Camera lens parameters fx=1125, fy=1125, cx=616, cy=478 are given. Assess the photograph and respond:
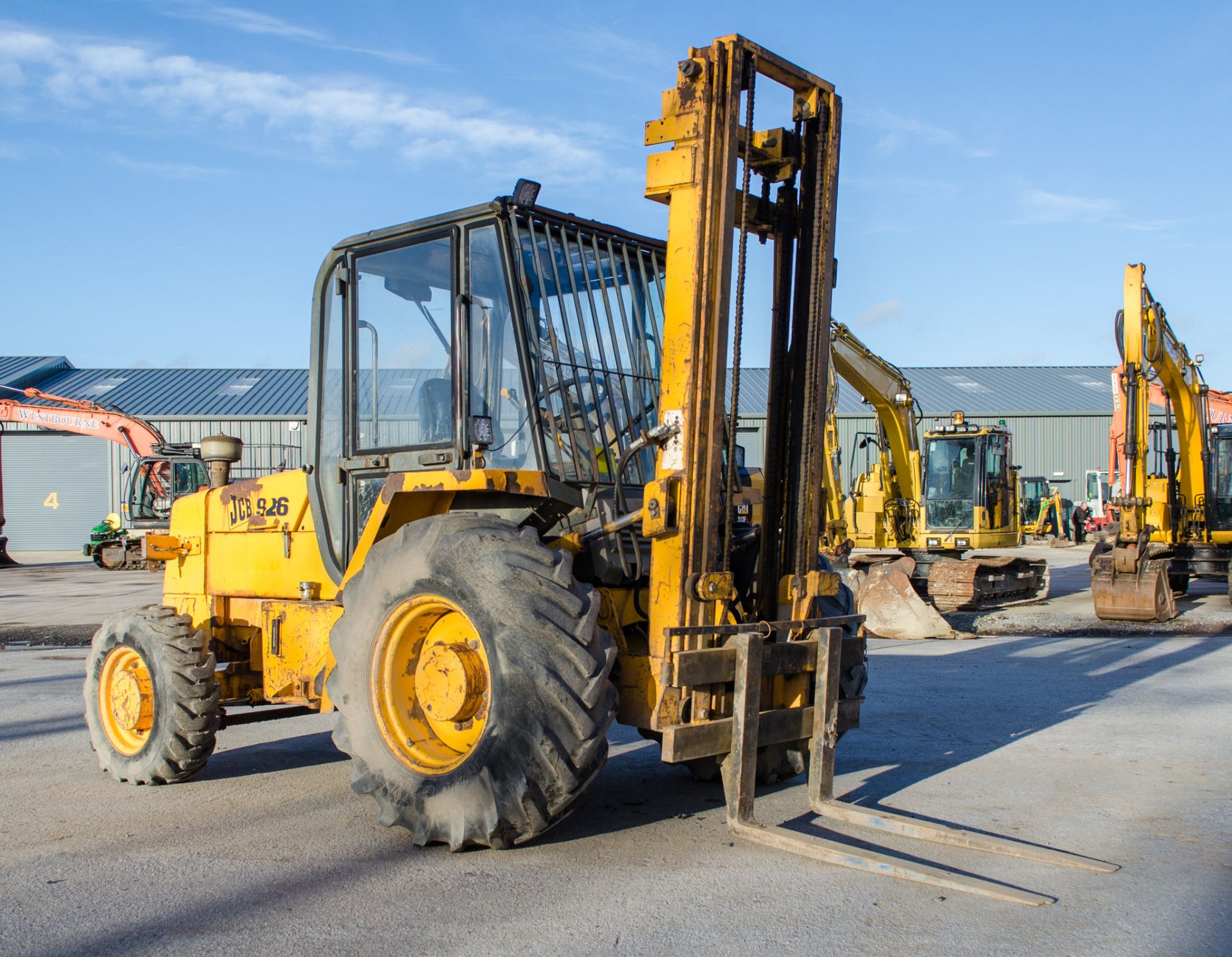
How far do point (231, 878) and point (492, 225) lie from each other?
307cm

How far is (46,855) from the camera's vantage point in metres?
4.94

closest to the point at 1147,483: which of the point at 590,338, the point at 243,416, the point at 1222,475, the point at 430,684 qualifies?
the point at 1222,475

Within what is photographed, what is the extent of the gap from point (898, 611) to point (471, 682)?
10.3 meters

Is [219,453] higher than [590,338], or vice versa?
[590,338]

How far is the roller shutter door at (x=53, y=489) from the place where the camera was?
136 ft

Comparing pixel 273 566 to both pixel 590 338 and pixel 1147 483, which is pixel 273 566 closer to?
pixel 590 338

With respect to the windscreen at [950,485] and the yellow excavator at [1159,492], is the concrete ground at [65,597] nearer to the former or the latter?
the yellow excavator at [1159,492]

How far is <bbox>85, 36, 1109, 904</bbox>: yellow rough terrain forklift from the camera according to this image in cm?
457

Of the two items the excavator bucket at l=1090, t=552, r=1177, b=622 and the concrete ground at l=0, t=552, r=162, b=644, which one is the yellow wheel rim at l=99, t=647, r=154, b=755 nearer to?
the concrete ground at l=0, t=552, r=162, b=644

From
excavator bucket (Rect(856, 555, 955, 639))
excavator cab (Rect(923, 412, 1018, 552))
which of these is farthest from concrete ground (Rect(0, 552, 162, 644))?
excavator cab (Rect(923, 412, 1018, 552))

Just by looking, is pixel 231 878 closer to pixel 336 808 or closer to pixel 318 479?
pixel 336 808

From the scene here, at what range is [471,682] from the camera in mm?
4746

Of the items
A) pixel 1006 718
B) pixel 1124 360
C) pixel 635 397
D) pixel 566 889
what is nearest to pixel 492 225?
pixel 635 397

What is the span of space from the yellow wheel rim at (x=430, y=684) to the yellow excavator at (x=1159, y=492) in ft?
42.1
